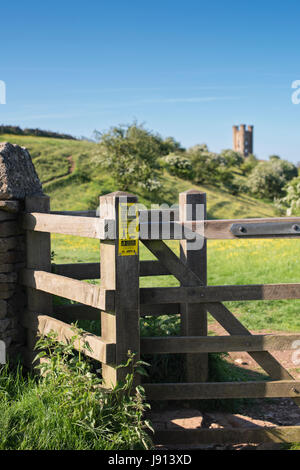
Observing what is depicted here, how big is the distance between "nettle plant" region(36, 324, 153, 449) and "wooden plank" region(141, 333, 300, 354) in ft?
0.96

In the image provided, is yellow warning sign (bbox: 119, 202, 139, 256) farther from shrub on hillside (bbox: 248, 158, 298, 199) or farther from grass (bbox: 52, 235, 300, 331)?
shrub on hillside (bbox: 248, 158, 298, 199)

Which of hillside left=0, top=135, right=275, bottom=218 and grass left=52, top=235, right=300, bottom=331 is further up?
hillside left=0, top=135, right=275, bottom=218

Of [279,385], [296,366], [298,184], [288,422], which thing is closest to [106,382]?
[279,385]

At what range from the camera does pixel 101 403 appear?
3811mm

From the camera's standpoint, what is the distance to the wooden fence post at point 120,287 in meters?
3.94

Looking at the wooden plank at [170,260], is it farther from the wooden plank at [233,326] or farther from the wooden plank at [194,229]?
the wooden plank at [233,326]

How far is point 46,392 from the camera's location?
13.2ft

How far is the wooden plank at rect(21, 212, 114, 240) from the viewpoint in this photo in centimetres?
400

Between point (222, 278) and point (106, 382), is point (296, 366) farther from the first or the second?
point (222, 278)

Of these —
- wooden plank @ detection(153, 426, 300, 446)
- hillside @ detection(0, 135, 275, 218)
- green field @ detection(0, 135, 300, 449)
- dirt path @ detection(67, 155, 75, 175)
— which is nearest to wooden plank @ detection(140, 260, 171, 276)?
green field @ detection(0, 135, 300, 449)

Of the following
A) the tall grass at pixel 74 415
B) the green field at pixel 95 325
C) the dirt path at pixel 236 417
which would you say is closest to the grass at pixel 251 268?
the green field at pixel 95 325

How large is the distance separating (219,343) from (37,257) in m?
2.16

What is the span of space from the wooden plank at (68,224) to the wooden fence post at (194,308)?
1.02 metres

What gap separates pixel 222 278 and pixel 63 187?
973 inches
